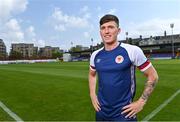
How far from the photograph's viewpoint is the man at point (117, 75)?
190 inches

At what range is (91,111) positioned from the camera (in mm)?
11398

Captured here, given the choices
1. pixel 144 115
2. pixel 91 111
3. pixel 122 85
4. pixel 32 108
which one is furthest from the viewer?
pixel 32 108

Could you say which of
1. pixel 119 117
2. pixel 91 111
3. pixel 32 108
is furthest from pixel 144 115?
pixel 119 117

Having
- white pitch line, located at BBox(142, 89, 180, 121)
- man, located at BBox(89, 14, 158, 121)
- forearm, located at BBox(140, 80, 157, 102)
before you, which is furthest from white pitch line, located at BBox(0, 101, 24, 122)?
forearm, located at BBox(140, 80, 157, 102)

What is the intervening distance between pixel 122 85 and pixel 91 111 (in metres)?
6.69

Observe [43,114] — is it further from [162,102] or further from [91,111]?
[162,102]

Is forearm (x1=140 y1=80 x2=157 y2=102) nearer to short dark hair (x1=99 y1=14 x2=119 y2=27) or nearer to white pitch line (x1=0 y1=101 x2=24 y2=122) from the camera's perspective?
short dark hair (x1=99 y1=14 x2=119 y2=27)

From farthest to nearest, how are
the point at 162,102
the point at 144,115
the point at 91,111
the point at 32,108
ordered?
the point at 162,102 < the point at 32,108 < the point at 91,111 < the point at 144,115

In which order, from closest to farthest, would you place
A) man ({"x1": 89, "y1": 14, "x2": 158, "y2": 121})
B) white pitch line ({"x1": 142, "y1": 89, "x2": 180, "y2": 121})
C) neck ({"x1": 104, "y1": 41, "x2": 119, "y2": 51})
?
man ({"x1": 89, "y1": 14, "x2": 158, "y2": 121})
neck ({"x1": 104, "y1": 41, "x2": 119, "y2": 51})
white pitch line ({"x1": 142, "y1": 89, "x2": 180, "y2": 121})

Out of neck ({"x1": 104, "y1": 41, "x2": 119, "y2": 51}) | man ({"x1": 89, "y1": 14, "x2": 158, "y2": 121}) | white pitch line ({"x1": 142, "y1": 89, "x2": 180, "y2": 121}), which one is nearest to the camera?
man ({"x1": 89, "y1": 14, "x2": 158, "y2": 121})

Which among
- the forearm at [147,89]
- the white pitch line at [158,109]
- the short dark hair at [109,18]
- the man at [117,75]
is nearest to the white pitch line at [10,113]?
A: the white pitch line at [158,109]

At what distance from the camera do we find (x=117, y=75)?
190 inches

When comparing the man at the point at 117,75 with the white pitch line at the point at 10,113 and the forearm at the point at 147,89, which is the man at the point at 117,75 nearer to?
the forearm at the point at 147,89

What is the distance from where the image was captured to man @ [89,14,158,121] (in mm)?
4836
